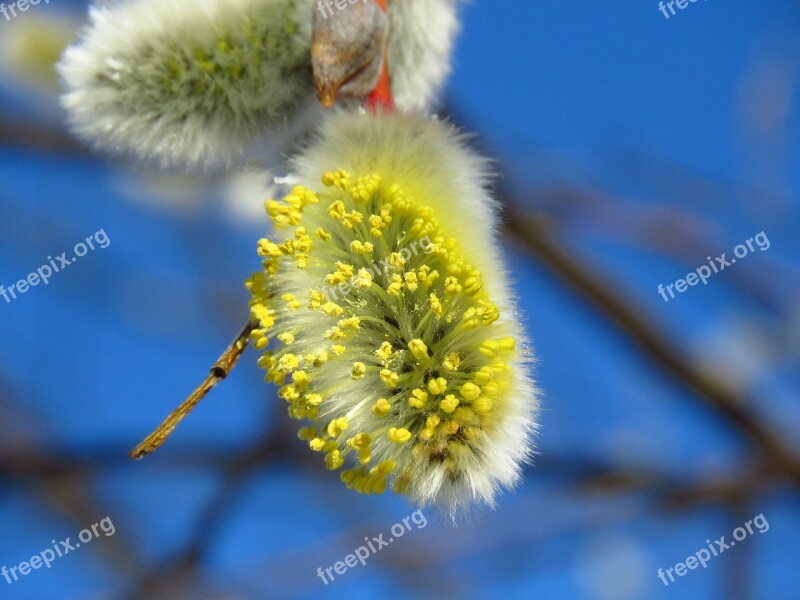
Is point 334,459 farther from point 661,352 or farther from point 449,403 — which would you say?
point 661,352

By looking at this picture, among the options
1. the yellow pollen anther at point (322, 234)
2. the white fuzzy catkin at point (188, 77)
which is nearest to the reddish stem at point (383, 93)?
the white fuzzy catkin at point (188, 77)

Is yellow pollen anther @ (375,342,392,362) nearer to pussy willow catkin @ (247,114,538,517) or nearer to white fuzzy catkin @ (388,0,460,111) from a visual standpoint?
pussy willow catkin @ (247,114,538,517)

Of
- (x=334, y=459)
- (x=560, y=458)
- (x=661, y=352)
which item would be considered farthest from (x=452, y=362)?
(x=560, y=458)

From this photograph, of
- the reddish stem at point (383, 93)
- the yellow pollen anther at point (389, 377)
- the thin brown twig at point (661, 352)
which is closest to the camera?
the yellow pollen anther at point (389, 377)

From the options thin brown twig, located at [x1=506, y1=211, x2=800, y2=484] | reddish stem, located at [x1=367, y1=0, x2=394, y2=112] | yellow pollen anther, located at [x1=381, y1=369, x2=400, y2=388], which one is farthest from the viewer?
thin brown twig, located at [x1=506, y1=211, x2=800, y2=484]

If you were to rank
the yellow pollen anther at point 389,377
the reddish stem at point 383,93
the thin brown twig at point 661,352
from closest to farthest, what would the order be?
the yellow pollen anther at point 389,377 → the reddish stem at point 383,93 → the thin brown twig at point 661,352

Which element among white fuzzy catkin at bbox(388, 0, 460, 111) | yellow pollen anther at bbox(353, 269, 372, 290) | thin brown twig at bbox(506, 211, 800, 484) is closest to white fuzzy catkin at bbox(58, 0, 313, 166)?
white fuzzy catkin at bbox(388, 0, 460, 111)

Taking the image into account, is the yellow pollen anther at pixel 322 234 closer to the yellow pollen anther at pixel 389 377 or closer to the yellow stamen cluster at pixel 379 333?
the yellow stamen cluster at pixel 379 333

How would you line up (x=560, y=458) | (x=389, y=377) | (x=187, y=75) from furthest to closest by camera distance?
(x=560, y=458), (x=187, y=75), (x=389, y=377)
